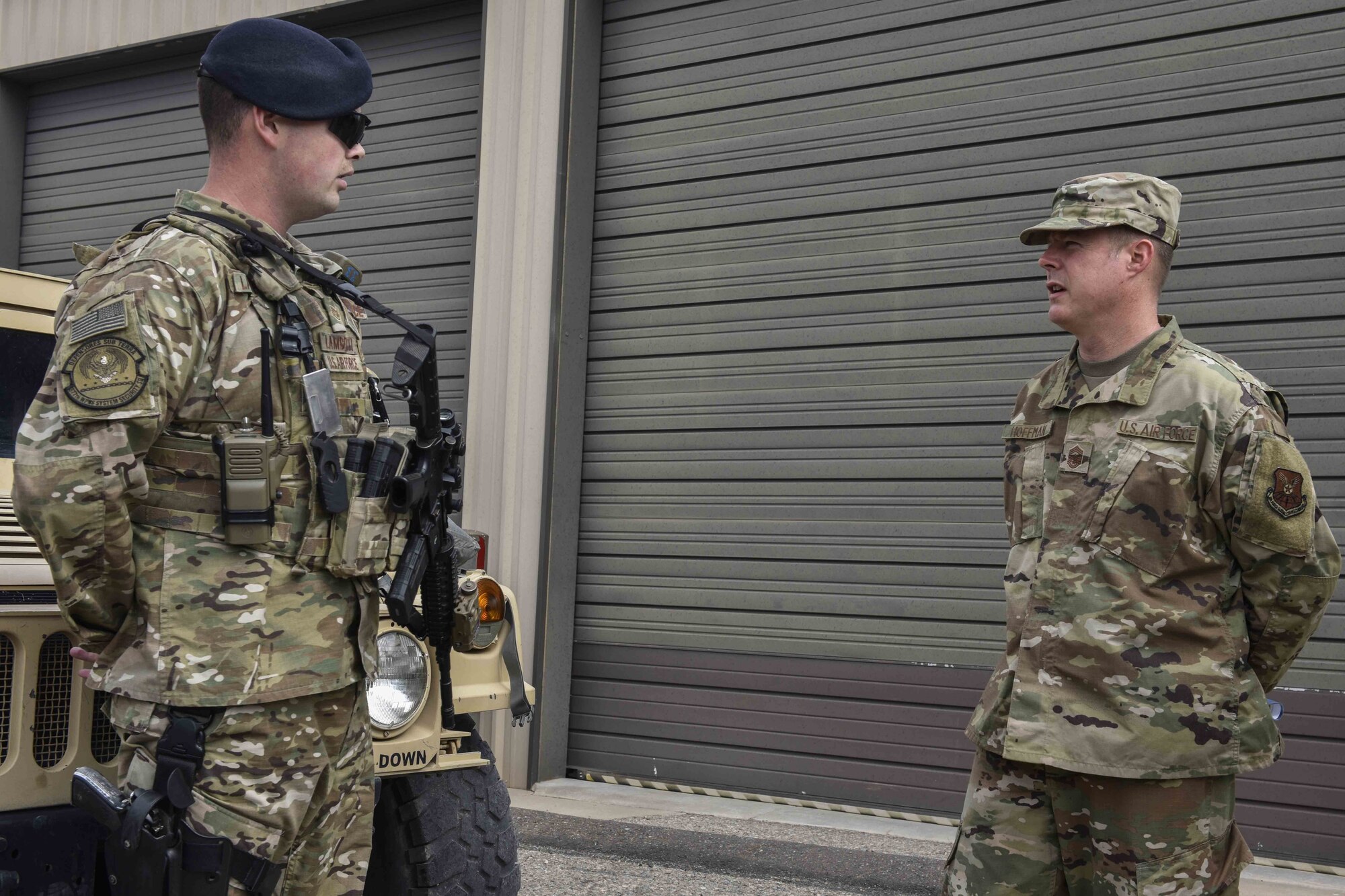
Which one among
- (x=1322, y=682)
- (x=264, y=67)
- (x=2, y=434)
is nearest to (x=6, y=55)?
(x=2, y=434)

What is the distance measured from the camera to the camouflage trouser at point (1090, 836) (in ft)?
8.77

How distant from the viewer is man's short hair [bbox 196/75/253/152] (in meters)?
2.53

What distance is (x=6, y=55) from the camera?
9906mm

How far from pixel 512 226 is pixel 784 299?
5.31 ft

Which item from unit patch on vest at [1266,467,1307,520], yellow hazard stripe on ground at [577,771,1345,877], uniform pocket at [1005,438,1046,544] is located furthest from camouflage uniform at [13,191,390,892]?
yellow hazard stripe on ground at [577,771,1345,877]

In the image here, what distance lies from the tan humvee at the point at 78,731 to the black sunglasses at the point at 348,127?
1177 millimetres

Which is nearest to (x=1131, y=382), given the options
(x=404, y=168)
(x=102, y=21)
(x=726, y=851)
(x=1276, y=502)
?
(x=1276, y=502)

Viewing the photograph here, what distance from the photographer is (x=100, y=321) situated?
228 cm

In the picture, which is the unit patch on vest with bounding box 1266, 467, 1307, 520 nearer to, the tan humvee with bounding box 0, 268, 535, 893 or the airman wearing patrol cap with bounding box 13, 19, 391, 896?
the airman wearing patrol cap with bounding box 13, 19, 391, 896

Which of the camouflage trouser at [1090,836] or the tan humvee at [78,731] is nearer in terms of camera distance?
the camouflage trouser at [1090,836]

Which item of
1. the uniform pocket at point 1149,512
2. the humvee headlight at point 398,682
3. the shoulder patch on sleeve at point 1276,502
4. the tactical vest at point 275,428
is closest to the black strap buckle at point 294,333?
the tactical vest at point 275,428

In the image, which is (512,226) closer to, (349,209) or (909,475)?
(349,209)

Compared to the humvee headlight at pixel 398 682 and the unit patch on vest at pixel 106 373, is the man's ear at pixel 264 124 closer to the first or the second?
the unit patch on vest at pixel 106 373

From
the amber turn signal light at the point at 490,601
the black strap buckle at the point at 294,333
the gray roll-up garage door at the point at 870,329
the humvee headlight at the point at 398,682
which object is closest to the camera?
the black strap buckle at the point at 294,333
